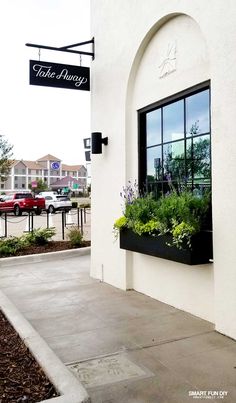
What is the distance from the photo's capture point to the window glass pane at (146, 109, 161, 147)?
17.8ft

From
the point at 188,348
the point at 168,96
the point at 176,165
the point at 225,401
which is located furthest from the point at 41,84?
the point at 225,401

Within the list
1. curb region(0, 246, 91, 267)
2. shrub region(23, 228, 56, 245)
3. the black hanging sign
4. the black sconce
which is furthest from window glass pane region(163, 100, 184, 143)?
shrub region(23, 228, 56, 245)

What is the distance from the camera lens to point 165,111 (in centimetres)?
529

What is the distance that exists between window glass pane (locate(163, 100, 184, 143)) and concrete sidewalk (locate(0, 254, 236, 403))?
235 centimetres

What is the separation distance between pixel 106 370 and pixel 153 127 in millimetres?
3562

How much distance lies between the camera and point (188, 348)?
11.8 ft

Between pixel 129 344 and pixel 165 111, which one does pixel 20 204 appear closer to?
pixel 165 111

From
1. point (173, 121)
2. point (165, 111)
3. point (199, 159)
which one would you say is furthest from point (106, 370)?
point (165, 111)

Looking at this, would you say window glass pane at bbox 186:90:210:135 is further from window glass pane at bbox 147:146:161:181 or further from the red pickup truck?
the red pickup truck

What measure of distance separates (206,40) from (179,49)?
2.45 ft

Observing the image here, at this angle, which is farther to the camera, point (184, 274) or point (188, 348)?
point (184, 274)

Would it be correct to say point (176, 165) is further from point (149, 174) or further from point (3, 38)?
point (3, 38)

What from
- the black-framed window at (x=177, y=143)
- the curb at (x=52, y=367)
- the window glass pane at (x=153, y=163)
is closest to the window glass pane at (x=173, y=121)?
the black-framed window at (x=177, y=143)

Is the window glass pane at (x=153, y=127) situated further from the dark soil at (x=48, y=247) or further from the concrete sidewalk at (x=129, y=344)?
the dark soil at (x=48, y=247)
